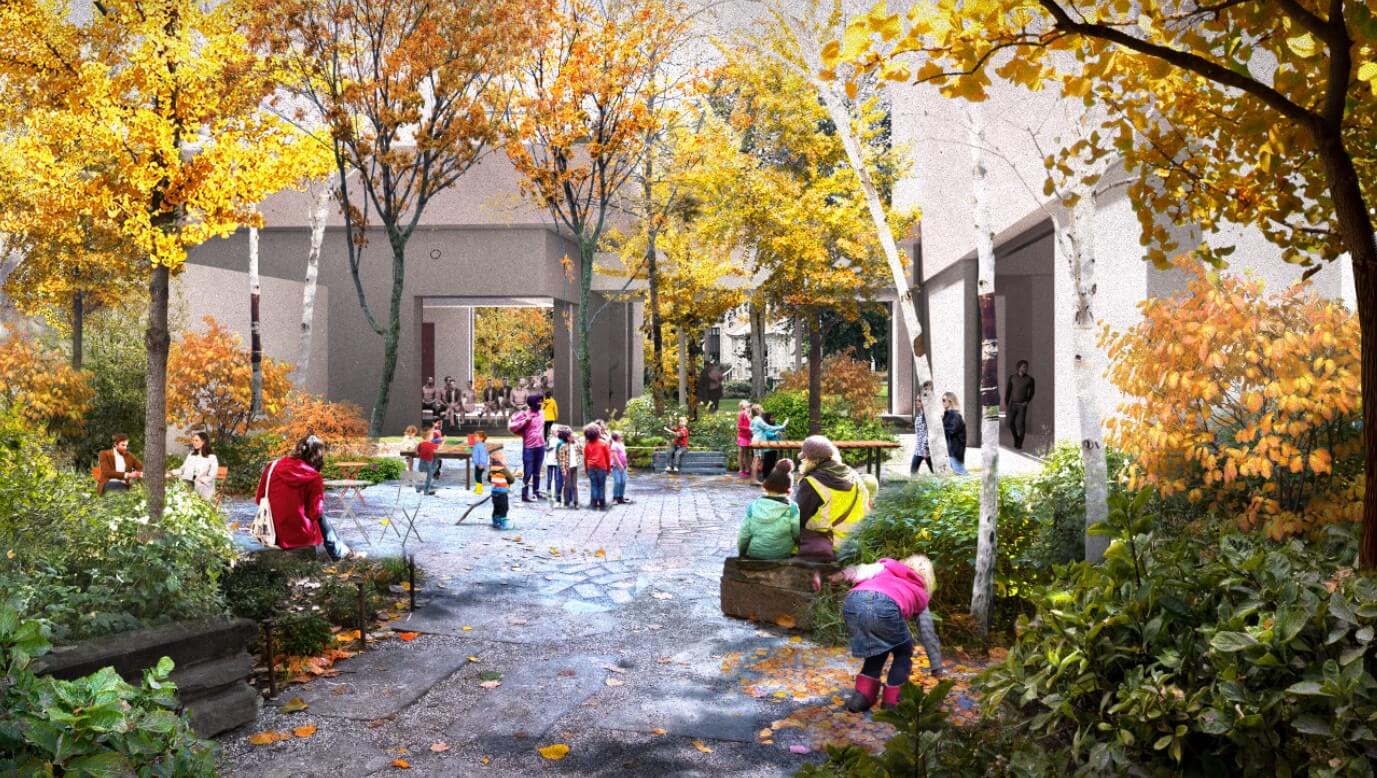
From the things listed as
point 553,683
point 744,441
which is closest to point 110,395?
point 744,441

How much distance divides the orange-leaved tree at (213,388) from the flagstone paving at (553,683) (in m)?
8.05

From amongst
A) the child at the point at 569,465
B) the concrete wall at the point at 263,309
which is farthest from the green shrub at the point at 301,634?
the concrete wall at the point at 263,309

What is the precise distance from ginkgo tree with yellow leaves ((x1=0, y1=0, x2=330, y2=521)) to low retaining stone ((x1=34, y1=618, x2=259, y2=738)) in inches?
113

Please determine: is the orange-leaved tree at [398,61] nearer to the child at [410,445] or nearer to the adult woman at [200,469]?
the child at [410,445]

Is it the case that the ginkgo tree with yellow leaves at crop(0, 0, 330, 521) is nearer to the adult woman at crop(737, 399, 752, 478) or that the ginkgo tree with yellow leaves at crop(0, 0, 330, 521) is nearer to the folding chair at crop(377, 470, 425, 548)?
the folding chair at crop(377, 470, 425, 548)

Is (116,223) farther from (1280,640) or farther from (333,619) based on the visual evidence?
(1280,640)

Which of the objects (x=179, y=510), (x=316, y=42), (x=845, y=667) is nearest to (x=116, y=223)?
(x=316, y=42)

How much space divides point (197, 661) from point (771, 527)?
4.48 meters

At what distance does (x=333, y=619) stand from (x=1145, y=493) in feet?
22.2

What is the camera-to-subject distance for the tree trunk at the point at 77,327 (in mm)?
18625

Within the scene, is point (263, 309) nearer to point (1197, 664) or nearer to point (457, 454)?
point (457, 454)

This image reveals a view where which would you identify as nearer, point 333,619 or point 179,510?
point 179,510

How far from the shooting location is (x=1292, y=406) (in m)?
5.96

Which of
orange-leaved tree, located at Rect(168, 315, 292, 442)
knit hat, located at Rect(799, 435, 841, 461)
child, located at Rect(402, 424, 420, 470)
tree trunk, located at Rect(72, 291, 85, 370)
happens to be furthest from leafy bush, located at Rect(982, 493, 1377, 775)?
tree trunk, located at Rect(72, 291, 85, 370)
